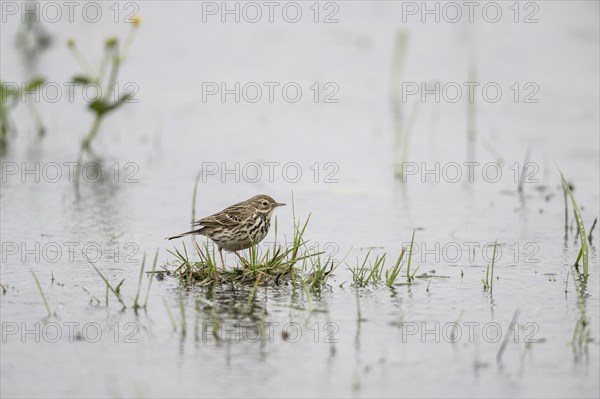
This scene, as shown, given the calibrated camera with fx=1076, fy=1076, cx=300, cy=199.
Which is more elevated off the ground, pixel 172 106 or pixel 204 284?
Result: pixel 172 106

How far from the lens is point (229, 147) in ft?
48.3

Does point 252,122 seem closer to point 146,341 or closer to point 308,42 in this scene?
point 308,42

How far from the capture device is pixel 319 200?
12625 mm

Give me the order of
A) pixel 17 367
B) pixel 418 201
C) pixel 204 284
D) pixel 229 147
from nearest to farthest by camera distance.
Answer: pixel 17 367 < pixel 204 284 < pixel 418 201 < pixel 229 147

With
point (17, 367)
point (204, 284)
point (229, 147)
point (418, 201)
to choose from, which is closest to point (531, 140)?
point (418, 201)

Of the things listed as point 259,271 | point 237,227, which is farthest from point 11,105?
point 259,271

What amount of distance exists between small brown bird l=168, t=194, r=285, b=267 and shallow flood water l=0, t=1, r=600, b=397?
1.58 feet

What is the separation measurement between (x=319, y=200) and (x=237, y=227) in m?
3.19

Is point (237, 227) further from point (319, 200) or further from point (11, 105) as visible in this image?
point (11, 105)

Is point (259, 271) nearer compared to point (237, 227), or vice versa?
point (259, 271)

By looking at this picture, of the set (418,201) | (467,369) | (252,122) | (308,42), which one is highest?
(308,42)

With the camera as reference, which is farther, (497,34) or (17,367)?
(497,34)

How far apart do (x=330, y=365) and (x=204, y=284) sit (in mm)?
1971

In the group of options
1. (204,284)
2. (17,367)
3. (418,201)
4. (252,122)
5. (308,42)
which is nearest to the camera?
(17,367)
